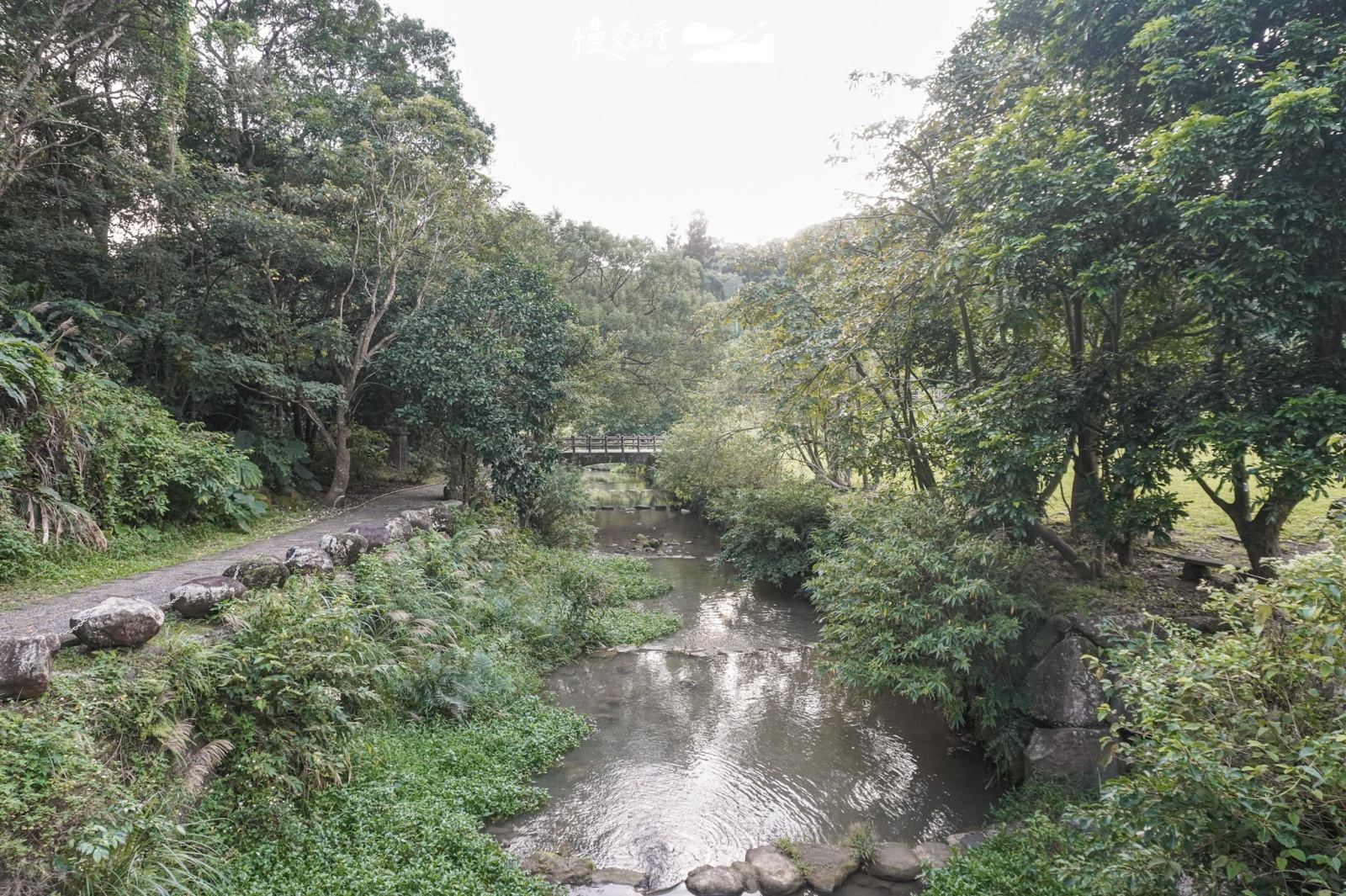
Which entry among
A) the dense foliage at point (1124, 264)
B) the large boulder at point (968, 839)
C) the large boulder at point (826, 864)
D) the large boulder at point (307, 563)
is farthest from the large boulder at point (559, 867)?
the dense foliage at point (1124, 264)

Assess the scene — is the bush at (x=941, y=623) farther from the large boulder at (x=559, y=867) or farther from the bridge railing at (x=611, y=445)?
the bridge railing at (x=611, y=445)

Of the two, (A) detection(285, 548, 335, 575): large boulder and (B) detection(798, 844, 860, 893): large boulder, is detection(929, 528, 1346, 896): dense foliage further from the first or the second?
(A) detection(285, 548, 335, 575): large boulder

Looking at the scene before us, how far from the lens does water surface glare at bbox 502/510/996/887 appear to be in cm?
597

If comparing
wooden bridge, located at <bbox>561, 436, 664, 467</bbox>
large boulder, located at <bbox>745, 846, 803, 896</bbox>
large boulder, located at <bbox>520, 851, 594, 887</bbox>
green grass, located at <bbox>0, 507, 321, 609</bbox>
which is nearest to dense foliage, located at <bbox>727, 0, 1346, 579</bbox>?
large boulder, located at <bbox>745, 846, 803, 896</bbox>

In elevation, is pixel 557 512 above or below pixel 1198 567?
below

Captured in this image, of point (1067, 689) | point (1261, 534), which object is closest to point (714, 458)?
point (1067, 689)

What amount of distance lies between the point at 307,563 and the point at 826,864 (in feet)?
21.3

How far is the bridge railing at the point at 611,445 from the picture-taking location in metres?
25.2

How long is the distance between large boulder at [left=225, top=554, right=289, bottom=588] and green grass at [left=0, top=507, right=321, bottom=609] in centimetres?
157

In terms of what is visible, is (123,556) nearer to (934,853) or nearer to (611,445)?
(934,853)

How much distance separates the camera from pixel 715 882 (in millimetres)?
5270

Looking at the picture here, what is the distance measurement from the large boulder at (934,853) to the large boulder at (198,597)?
22.9 ft

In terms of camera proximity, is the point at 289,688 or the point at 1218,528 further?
the point at 1218,528

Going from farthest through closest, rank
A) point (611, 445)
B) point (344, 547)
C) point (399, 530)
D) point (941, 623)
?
1. point (611, 445)
2. point (399, 530)
3. point (344, 547)
4. point (941, 623)
